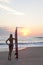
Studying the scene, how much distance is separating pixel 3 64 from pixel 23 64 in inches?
37.4

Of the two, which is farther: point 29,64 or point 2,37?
point 2,37

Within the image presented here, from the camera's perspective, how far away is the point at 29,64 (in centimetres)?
1000

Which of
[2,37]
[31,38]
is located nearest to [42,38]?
[31,38]

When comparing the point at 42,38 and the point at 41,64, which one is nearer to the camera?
the point at 41,64

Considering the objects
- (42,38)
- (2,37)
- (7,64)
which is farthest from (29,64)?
(42,38)

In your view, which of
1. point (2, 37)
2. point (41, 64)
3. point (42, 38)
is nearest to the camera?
point (41, 64)

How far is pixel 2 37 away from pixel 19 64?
25.4m

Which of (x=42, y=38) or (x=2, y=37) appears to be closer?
(x=2, y=37)

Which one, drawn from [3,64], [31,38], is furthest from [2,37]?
[3,64]

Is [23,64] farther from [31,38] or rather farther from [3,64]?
[31,38]

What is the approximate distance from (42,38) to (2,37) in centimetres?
1019

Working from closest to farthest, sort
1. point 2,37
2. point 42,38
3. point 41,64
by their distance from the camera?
1. point 41,64
2. point 2,37
3. point 42,38

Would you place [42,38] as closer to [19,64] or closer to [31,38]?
[31,38]

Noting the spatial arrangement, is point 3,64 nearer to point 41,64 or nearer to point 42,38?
point 41,64
